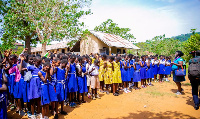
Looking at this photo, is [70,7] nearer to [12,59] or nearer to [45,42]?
[45,42]

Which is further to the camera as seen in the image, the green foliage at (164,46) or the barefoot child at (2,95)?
the green foliage at (164,46)

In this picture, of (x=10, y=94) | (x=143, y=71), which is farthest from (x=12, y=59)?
(x=143, y=71)

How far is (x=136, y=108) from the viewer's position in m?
5.22

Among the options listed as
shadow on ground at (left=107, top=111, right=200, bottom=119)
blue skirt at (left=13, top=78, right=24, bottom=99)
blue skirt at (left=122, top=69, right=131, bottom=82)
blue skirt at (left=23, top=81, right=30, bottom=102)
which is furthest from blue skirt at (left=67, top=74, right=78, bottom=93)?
blue skirt at (left=122, top=69, right=131, bottom=82)

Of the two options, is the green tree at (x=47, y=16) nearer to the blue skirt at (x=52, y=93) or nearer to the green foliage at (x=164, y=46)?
the blue skirt at (x=52, y=93)

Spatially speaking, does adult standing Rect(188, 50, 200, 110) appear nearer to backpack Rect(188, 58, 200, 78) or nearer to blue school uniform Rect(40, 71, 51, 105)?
backpack Rect(188, 58, 200, 78)

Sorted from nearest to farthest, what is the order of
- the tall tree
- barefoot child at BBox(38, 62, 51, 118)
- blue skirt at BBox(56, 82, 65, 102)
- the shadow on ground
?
barefoot child at BBox(38, 62, 51, 118) < blue skirt at BBox(56, 82, 65, 102) < the shadow on ground < the tall tree

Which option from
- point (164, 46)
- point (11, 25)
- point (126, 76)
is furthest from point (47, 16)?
→ point (164, 46)

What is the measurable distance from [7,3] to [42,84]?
15.6 meters

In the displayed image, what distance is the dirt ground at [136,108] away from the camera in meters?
4.53

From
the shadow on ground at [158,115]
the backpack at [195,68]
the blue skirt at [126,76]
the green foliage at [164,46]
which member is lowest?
the shadow on ground at [158,115]

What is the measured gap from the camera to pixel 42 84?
3902mm

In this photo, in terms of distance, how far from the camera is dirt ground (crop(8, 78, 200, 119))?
453cm

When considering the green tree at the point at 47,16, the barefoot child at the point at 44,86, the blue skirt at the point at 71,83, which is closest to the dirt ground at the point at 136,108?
the blue skirt at the point at 71,83
